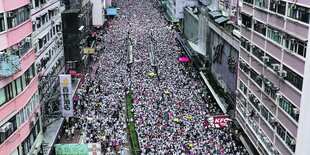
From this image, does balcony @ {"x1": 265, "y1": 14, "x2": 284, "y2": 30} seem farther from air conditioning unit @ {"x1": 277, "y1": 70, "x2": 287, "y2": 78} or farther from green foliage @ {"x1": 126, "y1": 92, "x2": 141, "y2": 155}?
green foliage @ {"x1": 126, "y1": 92, "x2": 141, "y2": 155}

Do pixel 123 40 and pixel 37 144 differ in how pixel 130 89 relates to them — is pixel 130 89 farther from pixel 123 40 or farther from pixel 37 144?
pixel 123 40

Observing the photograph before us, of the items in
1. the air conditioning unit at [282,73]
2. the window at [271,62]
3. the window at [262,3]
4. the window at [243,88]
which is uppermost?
the window at [262,3]

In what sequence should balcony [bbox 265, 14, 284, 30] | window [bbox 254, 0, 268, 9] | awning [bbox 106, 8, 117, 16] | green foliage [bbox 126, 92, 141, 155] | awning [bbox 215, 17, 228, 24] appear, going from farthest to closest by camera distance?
awning [bbox 106, 8, 117, 16] → awning [bbox 215, 17, 228, 24] → green foliage [bbox 126, 92, 141, 155] → window [bbox 254, 0, 268, 9] → balcony [bbox 265, 14, 284, 30]

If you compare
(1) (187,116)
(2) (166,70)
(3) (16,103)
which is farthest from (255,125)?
(2) (166,70)

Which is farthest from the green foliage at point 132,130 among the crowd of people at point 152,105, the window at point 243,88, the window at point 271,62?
the window at point 271,62

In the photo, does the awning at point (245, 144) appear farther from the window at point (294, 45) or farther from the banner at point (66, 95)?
the banner at point (66, 95)

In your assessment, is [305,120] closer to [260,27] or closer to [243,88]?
[260,27]

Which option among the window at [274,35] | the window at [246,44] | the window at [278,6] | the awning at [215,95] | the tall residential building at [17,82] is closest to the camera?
the tall residential building at [17,82]

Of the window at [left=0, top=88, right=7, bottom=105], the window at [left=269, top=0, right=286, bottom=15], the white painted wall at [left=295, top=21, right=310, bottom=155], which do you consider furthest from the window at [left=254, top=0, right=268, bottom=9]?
the window at [left=0, top=88, right=7, bottom=105]
